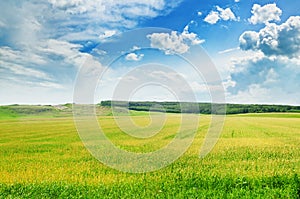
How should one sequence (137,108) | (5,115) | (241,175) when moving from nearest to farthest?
(241,175) < (137,108) < (5,115)

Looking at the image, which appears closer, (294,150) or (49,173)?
(49,173)

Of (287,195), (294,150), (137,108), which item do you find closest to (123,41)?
(287,195)

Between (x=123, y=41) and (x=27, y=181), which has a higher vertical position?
(x=123, y=41)

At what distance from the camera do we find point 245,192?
9109 mm

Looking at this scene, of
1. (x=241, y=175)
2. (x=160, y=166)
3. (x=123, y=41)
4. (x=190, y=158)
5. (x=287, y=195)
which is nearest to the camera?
(x=287, y=195)

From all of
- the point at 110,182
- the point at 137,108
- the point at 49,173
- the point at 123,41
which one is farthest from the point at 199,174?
the point at 137,108

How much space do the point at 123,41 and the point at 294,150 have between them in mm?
10288

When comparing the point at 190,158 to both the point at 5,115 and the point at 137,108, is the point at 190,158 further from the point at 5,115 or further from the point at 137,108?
the point at 5,115

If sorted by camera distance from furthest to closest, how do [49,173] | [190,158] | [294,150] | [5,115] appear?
[5,115] < [294,150] < [190,158] < [49,173]

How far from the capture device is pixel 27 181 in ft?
35.1

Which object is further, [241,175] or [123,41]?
[123,41]

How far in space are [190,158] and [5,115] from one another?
310ft

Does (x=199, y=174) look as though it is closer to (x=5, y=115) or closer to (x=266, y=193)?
(x=266, y=193)

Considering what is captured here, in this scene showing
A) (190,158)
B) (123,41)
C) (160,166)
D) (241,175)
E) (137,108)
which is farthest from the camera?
(137,108)
